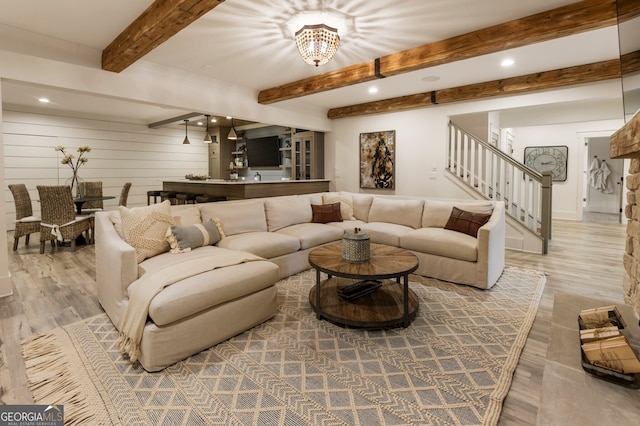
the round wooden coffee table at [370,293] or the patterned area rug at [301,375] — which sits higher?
the round wooden coffee table at [370,293]

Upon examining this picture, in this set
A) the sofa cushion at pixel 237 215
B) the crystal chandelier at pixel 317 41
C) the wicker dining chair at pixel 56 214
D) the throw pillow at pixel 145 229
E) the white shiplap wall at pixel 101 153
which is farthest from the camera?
the white shiplap wall at pixel 101 153

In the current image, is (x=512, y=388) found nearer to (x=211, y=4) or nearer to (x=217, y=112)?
(x=211, y=4)

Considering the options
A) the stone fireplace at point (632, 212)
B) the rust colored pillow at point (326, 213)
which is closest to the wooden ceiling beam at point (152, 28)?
the stone fireplace at point (632, 212)

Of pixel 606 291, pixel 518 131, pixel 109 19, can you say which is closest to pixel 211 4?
pixel 109 19

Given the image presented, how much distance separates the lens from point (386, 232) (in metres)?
4.08

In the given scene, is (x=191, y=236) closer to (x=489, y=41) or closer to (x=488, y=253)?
(x=488, y=253)

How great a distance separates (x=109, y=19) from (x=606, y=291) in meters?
5.52

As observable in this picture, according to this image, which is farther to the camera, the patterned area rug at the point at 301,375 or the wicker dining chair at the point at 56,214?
the wicker dining chair at the point at 56,214

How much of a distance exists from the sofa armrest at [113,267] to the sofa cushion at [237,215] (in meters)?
0.96

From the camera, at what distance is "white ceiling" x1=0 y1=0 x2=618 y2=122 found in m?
2.72

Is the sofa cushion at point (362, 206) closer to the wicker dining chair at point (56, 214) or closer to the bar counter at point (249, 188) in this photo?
the bar counter at point (249, 188)

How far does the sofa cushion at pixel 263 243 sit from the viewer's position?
10.8 feet

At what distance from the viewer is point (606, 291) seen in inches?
127

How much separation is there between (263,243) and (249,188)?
2.09 m
